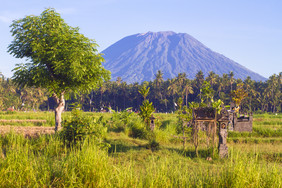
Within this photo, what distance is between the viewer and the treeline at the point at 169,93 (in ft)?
269

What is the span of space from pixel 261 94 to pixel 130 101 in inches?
1568

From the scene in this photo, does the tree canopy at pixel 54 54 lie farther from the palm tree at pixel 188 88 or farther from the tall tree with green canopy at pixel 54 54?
the palm tree at pixel 188 88

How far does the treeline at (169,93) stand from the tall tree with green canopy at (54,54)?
63.0 m

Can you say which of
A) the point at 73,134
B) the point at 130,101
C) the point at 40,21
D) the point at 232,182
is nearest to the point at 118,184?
the point at 232,182

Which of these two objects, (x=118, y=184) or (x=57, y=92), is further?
(x=57, y=92)

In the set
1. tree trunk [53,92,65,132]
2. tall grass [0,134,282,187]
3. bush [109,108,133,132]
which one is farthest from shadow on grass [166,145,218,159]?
tree trunk [53,92,65,132]

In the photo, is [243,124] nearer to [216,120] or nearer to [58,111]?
[216,120]

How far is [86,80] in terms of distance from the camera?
17.7 m

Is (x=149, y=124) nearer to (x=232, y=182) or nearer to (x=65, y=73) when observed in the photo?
(x=65, y=73)

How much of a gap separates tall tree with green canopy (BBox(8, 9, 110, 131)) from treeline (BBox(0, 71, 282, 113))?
62951 mm

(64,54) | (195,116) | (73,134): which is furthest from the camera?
(64,54)

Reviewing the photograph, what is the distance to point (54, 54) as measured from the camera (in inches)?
624

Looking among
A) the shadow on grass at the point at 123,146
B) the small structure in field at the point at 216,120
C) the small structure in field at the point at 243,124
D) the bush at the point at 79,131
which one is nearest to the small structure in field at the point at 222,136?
the small structure in field at the point at 216,120

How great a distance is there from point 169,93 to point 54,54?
2941 inches
